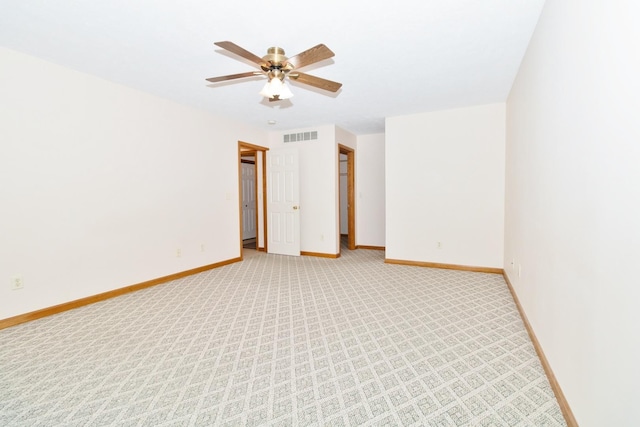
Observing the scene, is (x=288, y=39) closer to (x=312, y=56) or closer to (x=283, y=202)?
(x=312, y=56)

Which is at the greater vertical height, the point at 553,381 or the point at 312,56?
the point at 312,56

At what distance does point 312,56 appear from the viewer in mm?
2043

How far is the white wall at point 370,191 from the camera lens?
623 centimetres

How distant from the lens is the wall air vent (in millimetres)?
5547

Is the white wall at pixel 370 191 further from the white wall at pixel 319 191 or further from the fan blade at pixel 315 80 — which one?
the fan blade at pixel 315 80

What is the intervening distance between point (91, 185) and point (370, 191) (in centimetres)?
480

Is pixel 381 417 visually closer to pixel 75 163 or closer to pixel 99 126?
pixel 75 163

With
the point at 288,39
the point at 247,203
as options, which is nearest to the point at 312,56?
the point at 288,39

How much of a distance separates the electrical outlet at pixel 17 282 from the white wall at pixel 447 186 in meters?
4.56

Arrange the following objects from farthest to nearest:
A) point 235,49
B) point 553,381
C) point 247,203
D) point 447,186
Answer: point 247,203, point 447,186, point 235,49, point 553,381

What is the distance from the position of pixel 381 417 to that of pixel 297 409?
17.6 inches

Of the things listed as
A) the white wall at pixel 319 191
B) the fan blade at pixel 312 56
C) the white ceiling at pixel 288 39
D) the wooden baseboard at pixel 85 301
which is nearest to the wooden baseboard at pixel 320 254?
the white wall at pixel 319 191

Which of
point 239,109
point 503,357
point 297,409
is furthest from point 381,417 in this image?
point 239,109

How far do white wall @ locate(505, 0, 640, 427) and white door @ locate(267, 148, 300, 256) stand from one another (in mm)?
3976
